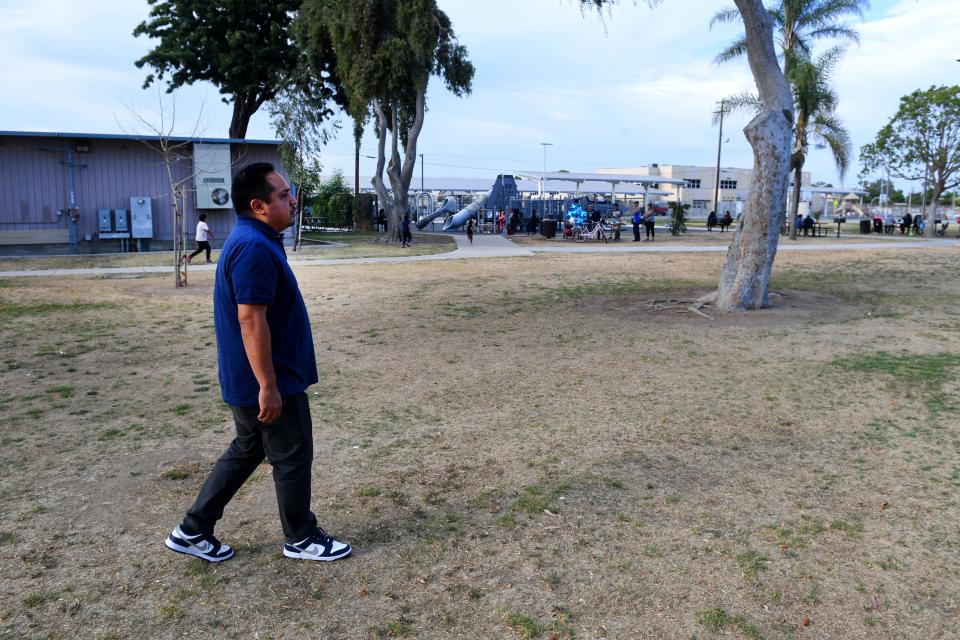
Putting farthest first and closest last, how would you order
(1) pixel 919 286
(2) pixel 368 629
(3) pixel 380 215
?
(3) pixel 380 215 → (1) pixel 919 286 → (2) pixel 368 629

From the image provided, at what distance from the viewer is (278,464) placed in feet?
10.8

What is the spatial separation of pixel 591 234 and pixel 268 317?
28267 mm

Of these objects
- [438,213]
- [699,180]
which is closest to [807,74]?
[438,213]

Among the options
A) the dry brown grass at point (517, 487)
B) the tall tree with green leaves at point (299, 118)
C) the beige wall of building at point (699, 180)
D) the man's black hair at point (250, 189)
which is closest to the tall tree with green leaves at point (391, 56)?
the tall tree with green leaves at point (299, 118)

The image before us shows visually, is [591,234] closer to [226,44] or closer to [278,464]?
[226,44]

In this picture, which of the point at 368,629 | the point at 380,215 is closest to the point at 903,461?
the point at 368,629

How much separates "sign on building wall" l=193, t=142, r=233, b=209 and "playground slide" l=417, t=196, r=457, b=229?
16951 mm

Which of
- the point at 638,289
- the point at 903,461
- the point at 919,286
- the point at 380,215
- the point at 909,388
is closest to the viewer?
the point at 903,461

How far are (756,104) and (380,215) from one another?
19.4m

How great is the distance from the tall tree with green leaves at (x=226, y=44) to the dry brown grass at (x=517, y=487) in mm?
26280

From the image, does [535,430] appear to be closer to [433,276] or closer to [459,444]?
[459,444]

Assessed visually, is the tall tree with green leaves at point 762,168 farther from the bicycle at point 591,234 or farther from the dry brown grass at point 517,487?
the bicycle at point 591,234

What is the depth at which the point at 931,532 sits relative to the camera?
148 inches

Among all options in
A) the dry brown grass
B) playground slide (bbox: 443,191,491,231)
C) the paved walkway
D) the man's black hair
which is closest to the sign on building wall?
the paved walkway
